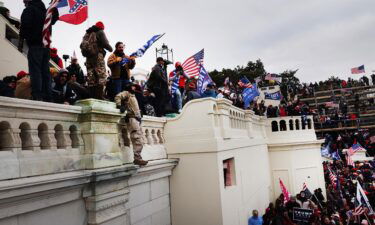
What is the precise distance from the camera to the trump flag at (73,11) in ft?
17.6

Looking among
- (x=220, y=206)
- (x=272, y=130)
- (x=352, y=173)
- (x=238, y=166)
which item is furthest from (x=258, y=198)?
(x=352, y=173)

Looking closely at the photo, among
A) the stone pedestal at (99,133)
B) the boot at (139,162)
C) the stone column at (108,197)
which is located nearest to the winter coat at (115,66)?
the stone pedestal at (99,133)

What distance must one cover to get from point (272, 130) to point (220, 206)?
1094 centimetres

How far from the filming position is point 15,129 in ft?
11.9

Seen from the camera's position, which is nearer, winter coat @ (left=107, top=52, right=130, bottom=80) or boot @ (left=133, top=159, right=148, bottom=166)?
boot @ (left=133, top=159, right=148, bottom=166)

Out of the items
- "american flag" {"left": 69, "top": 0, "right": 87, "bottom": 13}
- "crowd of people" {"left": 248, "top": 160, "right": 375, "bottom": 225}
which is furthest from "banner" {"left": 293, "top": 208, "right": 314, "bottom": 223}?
"american flag" {"left": 69, "top": 0, "right": 87, "bottom": 13}

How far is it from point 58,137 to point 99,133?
0.63 m

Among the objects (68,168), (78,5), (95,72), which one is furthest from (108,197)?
(78,5)

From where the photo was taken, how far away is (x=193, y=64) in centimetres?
1173

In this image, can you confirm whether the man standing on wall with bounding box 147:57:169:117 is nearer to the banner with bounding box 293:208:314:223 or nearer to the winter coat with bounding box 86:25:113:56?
the winter coat with bounding box 86:25:113:56

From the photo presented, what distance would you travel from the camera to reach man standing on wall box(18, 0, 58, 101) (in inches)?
176

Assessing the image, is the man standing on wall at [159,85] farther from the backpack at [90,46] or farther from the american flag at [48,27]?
the american flag at [48,27]

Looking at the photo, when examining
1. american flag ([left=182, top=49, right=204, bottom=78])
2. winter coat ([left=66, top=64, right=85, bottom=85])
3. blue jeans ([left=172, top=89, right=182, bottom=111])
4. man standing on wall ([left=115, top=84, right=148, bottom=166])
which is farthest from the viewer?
american flag ([left=182, top=49, right=204, bottom=78])

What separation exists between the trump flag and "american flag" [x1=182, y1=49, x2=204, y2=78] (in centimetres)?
635
